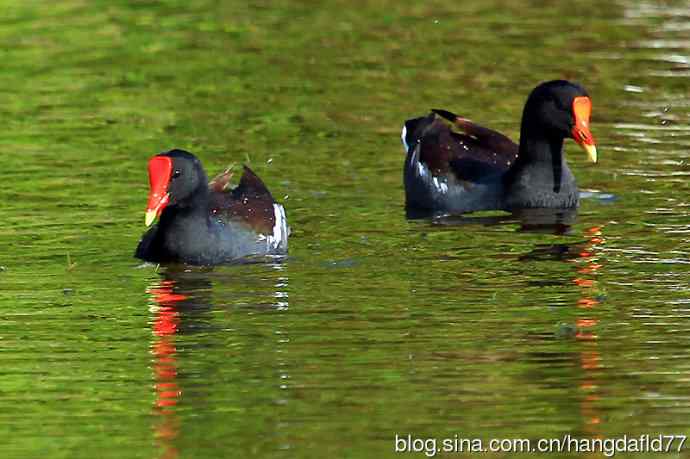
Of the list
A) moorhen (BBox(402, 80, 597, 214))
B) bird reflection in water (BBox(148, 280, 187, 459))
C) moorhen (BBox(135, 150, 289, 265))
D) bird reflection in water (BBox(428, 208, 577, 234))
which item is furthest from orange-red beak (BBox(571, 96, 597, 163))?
bird reflection in water (BBox(148, 280, 187, 459))

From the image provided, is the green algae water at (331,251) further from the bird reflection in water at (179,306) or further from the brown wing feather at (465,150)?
the brown wing feather at (465,150)

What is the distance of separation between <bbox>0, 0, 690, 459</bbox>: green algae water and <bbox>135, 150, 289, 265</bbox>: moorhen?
0.15 m

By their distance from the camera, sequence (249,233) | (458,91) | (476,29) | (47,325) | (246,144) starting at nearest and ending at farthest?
1. (47,325)
2. (249,233)
3. (246,144)
4. (458,91)
5. (476,29)

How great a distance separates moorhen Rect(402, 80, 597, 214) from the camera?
42.5 ft

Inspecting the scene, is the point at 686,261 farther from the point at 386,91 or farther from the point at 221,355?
the point at 386,91

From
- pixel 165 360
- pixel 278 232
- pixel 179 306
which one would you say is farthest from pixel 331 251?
pixel 165 360

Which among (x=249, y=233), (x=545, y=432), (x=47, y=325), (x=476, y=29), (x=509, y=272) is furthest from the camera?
(x=476, y=29)

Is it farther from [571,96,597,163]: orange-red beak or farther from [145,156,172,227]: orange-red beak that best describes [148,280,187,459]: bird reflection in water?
[571,96,597,163]: orange-red beak

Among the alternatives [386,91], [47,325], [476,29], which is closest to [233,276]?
[47,325]

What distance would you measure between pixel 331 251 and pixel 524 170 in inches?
91.0

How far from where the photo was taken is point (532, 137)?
13.2 m

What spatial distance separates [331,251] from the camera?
37.2ft

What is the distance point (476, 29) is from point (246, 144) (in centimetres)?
530

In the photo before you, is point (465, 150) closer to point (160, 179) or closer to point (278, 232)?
point (278, 232)
